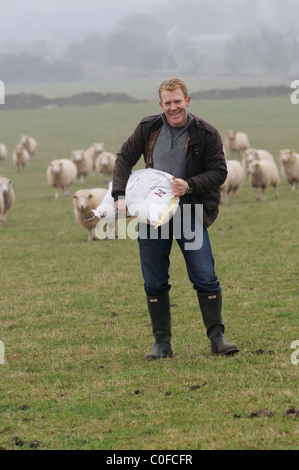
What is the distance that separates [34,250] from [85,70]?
159m

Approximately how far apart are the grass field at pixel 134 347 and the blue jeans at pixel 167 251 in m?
0.65

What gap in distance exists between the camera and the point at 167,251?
5824mm

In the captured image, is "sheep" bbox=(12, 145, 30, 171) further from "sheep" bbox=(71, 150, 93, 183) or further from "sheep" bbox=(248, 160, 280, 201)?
"sheep" bbox=(248, 160, 280, 201)

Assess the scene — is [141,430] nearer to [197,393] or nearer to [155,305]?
[197,393]

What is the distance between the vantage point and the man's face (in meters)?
5.44

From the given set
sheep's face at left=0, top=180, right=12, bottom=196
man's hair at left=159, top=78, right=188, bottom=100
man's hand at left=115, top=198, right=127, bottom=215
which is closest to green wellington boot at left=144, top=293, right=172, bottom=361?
man's hand at left=115, top=198, right=127, bottom=215

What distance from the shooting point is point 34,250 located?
1273 cm

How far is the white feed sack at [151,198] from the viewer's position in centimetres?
538

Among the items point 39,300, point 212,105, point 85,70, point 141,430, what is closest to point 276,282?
point 39,300

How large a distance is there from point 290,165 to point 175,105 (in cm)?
1274

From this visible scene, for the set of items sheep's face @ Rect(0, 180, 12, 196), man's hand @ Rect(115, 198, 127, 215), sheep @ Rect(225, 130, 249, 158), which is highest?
sheep @ Rect(225, 130, 249, 158)

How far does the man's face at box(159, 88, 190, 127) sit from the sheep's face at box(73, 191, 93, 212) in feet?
25.3

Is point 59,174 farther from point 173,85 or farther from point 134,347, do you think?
point 173,85

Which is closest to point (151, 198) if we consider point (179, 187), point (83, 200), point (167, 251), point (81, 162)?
point (179, 187)
